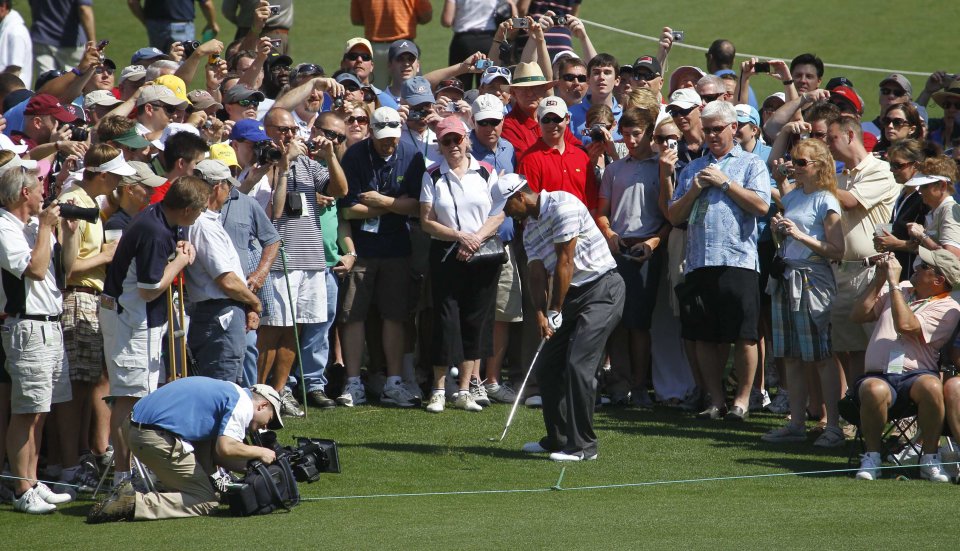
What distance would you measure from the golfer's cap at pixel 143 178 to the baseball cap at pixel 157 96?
1.69 m

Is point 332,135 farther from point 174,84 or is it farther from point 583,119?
point 583,119

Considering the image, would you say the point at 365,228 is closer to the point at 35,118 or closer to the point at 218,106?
the point at 218,106

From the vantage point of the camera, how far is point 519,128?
11555mm

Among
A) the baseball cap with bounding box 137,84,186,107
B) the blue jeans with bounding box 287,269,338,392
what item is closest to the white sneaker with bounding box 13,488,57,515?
A: the blue jeans with bounding box 287,269,338,392

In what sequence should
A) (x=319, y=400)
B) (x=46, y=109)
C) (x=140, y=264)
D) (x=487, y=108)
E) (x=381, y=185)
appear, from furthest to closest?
(x=487, y=108)
(x=381, y=185)
(x=319, y=400)
(x=46, y=109)
(x=140, y=264)

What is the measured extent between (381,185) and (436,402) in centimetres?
179

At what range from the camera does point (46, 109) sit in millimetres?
10164

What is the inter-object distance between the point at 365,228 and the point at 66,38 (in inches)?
275

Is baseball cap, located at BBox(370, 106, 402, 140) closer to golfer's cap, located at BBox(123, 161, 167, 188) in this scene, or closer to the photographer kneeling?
golfer's cap, located at BBox(123, 161, 167, 188)

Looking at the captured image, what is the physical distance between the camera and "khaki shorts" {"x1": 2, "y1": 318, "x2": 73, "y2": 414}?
7.77 m

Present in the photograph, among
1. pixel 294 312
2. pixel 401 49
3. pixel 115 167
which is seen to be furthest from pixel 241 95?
pixel 115 167

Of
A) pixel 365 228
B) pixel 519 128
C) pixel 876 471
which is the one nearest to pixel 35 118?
pixel 365 228

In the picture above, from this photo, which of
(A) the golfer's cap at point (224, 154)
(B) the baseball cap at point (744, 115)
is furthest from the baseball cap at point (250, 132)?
(B) the baseball cap at point (744, 115)

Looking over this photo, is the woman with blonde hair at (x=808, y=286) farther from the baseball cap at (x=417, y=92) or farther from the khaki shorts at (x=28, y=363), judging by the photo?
the khaki shorts at (x=28, y=363)
